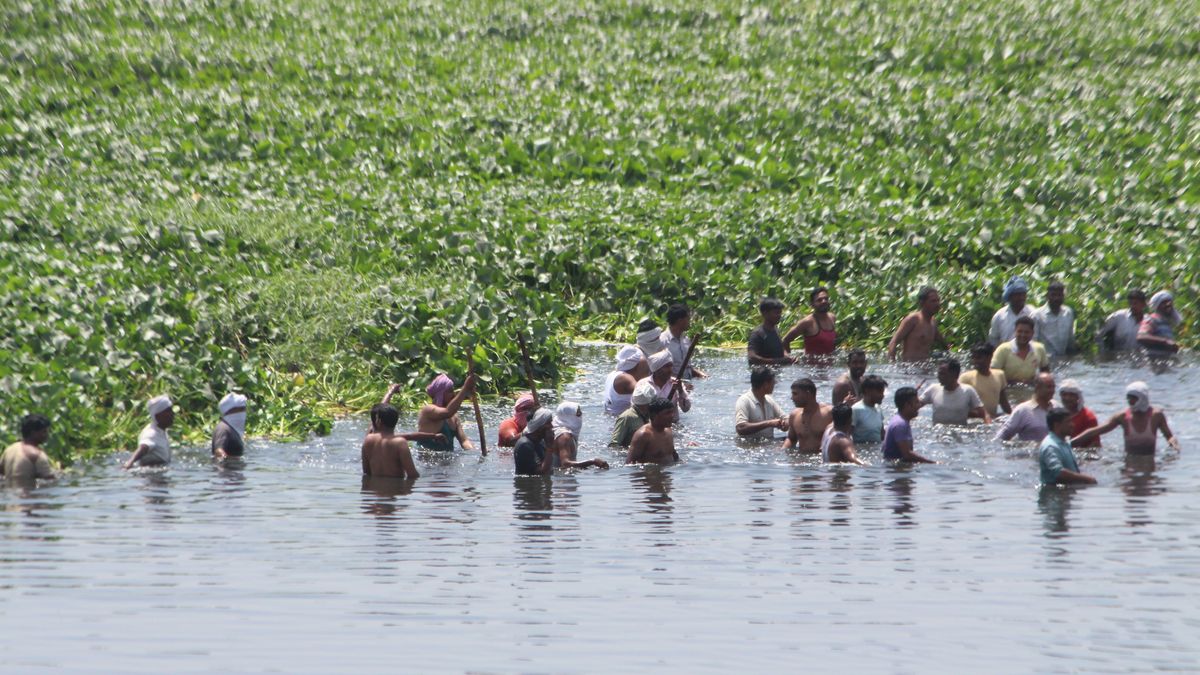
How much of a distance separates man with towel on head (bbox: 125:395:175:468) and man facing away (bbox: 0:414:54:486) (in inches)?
43.3

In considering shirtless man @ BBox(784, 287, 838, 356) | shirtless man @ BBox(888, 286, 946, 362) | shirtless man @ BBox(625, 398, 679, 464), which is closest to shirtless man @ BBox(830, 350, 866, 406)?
shirtless man @ BBox(625, 398, 679, 464)

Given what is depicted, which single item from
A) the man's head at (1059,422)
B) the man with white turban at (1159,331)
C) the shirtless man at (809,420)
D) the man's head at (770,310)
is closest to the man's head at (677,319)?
the man's head at (770,310)

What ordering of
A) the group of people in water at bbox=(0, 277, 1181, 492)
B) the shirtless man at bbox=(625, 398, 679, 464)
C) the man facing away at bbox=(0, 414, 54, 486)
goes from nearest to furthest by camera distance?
1. the man facing away at bbox=(0, 414, 54, 486)
2. the group of people in water at bbox=(0, 277, 1181, 492)
3. the shirtless man at bbox=(625, 398, 679, 464)

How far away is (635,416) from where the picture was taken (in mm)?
19094

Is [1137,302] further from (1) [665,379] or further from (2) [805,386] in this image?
(1) [665,379]

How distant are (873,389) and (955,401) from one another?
5.28 ft

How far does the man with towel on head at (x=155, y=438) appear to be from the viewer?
17766 millimetres

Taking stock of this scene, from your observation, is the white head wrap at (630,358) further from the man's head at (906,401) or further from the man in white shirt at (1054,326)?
the man in white shirt at (1054,326)

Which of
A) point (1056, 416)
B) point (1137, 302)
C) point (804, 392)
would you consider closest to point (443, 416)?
point (804, 392)

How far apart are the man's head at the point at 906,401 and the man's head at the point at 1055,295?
666cm

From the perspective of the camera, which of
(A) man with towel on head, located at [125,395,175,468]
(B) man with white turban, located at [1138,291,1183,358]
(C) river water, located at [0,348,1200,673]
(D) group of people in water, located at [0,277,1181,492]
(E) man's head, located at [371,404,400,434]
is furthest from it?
(B) man with white turban, located at [1138,291,1183,358]

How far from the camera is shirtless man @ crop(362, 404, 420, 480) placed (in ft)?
57.0

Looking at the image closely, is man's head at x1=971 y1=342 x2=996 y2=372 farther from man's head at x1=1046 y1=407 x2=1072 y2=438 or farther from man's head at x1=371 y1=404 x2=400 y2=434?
man's head at x1=371 y1=404 x2=400 y2=434

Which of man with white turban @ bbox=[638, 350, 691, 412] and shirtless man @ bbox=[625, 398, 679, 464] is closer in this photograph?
shirtless man @ bbox=[625, 398, 679, 464]
